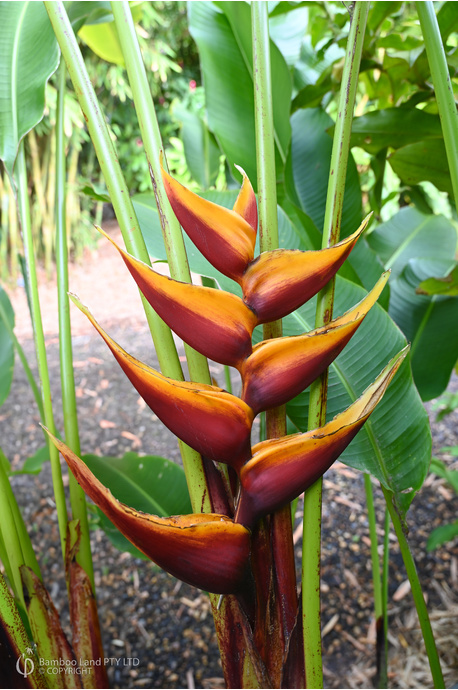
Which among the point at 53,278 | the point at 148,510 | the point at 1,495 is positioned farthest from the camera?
the point at 53,278

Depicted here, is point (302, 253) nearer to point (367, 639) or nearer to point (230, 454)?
point (230, 454)

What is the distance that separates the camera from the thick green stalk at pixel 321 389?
29cm

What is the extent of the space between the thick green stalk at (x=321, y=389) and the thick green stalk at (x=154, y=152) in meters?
0.08

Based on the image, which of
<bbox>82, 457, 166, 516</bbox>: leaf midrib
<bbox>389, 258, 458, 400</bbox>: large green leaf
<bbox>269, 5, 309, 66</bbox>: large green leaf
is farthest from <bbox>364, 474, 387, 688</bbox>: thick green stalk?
<bbox>269, 5, 309, 66</bbox>: large green leaf

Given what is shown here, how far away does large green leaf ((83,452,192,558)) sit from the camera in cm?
62

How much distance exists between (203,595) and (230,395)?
2.74 feet

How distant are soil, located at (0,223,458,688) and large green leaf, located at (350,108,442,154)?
792mm

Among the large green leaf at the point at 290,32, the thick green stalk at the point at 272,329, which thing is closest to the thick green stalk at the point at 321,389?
the thick green stalk at the point at 272,329

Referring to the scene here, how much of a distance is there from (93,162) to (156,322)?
3.66 m

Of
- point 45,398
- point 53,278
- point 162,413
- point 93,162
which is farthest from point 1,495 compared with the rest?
point 93,162

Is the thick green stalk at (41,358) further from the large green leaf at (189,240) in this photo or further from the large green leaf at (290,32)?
the large green leaf at (290,32)

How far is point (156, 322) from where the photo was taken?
0.31 meters

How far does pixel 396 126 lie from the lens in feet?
1.89

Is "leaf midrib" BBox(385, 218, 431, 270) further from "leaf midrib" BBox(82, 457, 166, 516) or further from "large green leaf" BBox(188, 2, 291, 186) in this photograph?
"leaf midrib" BBox(82, 457, 166, 516)
